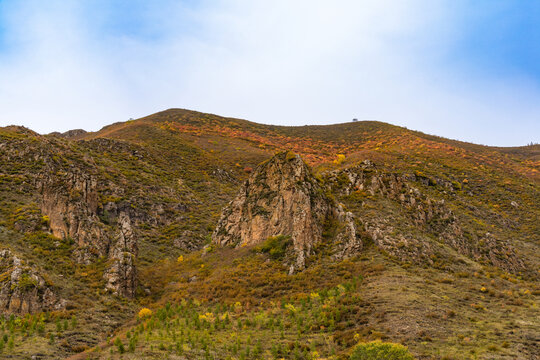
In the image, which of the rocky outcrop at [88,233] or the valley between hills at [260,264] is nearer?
the valley between hills at [260,264]

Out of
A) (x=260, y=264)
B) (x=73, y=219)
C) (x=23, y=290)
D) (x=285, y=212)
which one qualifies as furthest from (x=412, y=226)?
(x=73, y=219)

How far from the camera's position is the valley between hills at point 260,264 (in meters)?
14.0

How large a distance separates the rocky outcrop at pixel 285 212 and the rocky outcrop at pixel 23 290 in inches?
581

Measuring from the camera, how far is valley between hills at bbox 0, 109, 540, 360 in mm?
14031

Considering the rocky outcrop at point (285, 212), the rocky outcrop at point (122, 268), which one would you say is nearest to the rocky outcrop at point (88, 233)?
the rocky outcrop at point (122, 268)

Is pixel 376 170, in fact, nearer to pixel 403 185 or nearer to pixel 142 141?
pixel 403 185

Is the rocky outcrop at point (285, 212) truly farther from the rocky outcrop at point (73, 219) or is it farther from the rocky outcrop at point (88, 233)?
the rocky outcrop at point (73, 219)

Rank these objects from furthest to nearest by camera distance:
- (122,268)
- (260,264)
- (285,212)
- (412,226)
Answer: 1. (285,212)
2. (412,226)
3. (260,264)
4. (122,268)

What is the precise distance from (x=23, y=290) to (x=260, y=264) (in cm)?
1515

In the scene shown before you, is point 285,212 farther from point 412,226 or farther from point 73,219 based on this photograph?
point 73,219

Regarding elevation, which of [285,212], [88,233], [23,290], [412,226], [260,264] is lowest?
[23,290]

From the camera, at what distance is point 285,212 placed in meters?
29.2

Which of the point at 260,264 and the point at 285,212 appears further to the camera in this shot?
the point at 285,212

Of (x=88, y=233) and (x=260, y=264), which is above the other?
(x=88, y=233)
